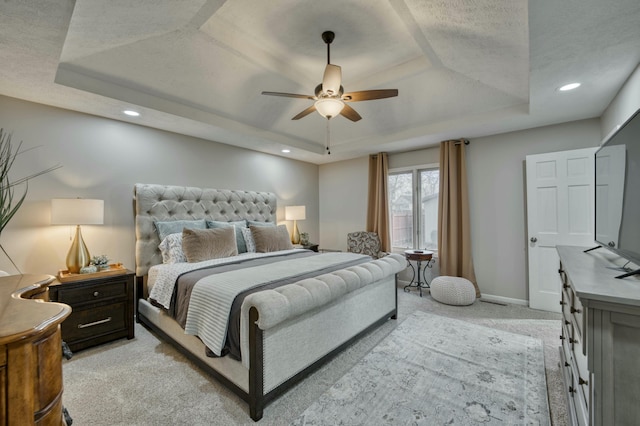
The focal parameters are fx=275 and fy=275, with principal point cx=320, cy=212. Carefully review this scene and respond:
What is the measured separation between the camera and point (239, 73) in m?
3.05

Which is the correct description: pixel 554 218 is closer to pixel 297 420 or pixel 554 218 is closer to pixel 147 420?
pixel 297 420

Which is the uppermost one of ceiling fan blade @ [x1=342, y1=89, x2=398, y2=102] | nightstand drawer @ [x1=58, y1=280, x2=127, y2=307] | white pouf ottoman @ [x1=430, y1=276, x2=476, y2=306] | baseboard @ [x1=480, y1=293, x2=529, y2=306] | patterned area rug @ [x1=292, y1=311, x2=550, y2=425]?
ceiling fan blade @ [x1=342, y1=89, x2=398, y2=102]

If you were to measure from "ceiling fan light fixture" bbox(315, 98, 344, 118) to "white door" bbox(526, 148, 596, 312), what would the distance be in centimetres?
273

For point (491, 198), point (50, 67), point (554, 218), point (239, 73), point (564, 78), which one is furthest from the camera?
point (491, 198)

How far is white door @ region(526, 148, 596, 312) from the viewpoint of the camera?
3199mm

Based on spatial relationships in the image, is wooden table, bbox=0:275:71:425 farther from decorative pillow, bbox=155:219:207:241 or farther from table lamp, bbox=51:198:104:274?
decorative pillow, bbox=155:219:207:241

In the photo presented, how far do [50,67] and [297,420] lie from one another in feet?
10.3

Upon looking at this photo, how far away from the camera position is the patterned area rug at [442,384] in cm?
173

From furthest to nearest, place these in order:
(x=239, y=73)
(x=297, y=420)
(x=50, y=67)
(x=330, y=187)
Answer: (x=330, y=187) → (x=239, y=73) → (x=50, y=67) → (x=297, y=420)

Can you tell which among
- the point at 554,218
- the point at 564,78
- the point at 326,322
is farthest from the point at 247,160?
the point at 554,218

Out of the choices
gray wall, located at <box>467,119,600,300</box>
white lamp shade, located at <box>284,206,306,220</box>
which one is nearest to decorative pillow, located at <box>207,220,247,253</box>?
white lamp shade, located at <box>284,206,306,220</box>

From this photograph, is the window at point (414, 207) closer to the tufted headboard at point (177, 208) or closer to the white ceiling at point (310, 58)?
the white ceiling at point (310, 58)

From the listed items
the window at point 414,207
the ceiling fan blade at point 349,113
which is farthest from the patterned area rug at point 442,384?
the ceiling fan blade at point 349,113

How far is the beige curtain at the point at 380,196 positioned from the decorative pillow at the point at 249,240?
2.29 metres
